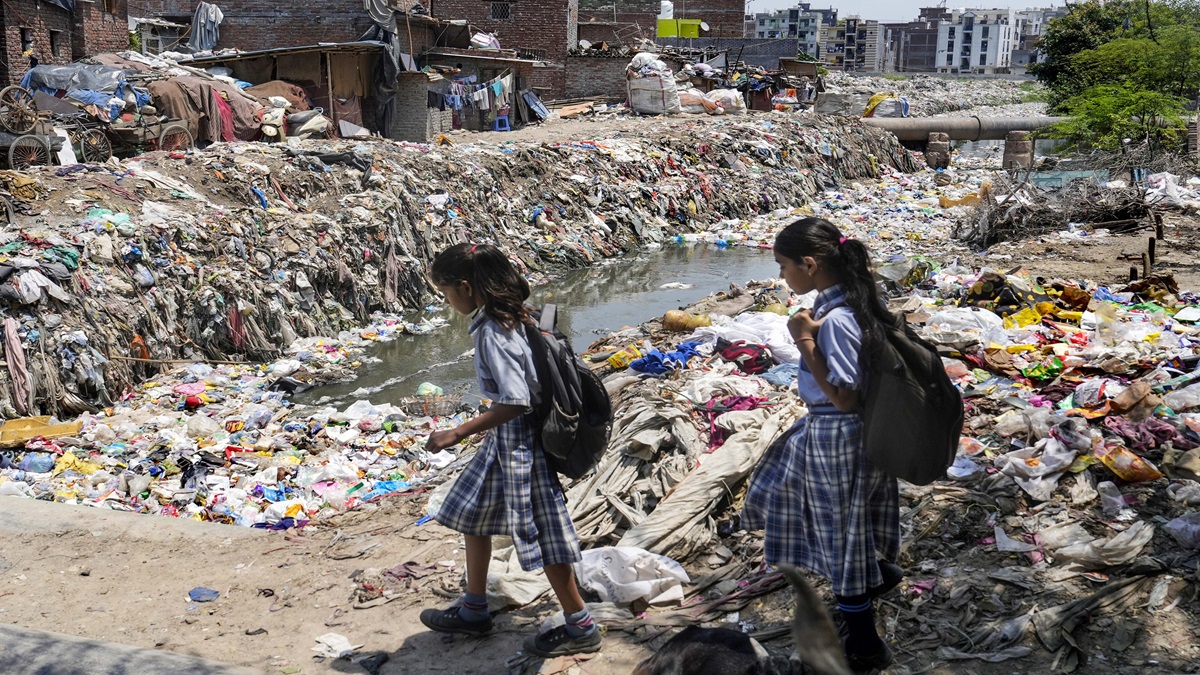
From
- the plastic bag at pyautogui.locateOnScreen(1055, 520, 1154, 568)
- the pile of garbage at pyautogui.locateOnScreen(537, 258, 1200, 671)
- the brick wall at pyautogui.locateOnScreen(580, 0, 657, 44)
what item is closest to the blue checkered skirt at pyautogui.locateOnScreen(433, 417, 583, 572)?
the pile of garbage at pyautogui.locateOnScreen(537, 258, 1200, 671)

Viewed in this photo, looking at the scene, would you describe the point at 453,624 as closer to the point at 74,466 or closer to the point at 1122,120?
the point at 74,466

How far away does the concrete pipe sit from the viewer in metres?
24.6

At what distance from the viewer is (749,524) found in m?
2.84

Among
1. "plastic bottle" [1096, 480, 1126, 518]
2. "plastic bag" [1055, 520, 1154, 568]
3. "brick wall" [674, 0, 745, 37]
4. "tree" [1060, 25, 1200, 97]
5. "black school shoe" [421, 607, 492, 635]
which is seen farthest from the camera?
"brick wall" [674, 0, 745, 37]

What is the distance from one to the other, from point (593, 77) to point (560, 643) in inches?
1010

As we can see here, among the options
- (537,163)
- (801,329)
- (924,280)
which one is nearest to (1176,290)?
(924,280)

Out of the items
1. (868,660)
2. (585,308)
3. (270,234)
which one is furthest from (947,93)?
(868,660)

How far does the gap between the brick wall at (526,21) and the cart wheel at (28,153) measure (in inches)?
710

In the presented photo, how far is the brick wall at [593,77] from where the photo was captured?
88.6 ft

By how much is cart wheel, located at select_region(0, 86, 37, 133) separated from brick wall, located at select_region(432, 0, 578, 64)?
58.9 feet

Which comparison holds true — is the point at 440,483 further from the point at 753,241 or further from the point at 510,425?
the point at 753,241

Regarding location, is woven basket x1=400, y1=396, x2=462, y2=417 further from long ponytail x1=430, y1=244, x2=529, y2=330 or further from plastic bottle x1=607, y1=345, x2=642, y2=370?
long ponytail x1=430, y1=244, x2=529, y2=330

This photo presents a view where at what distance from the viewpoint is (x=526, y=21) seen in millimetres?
27406

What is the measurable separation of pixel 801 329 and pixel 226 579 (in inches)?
97.6
